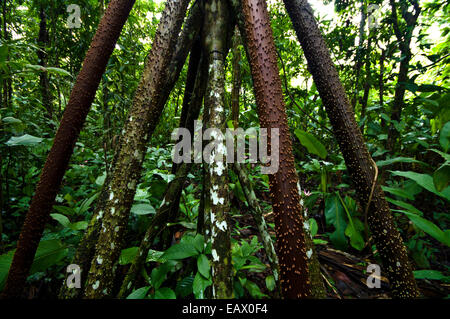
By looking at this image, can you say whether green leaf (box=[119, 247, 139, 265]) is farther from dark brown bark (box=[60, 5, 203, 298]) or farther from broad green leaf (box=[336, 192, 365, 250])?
broad green leaf (box=[336, 192, 365, 250])

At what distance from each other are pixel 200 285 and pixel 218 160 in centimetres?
70

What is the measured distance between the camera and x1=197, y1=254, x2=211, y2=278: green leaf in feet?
3.67

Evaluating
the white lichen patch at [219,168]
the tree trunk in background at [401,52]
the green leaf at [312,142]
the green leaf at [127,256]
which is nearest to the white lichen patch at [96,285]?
the green leaf at [127,256]

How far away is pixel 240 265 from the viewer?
1.35 meters

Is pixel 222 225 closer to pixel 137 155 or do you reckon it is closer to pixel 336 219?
pixel 137 155

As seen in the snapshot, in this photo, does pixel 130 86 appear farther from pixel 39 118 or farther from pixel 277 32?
pixel 277 32

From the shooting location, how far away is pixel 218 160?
4.03 ft

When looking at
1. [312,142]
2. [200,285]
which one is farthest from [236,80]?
[200,285]

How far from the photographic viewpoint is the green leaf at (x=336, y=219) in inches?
68.3

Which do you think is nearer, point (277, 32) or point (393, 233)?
point (393, 233)

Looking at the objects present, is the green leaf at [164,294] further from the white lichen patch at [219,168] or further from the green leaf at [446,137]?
the green leaf at [446,137]
